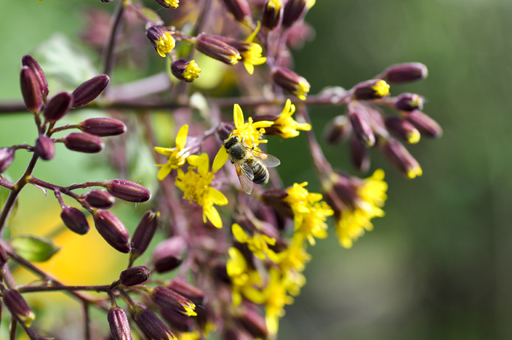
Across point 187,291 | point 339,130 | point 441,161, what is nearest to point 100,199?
point 187,291

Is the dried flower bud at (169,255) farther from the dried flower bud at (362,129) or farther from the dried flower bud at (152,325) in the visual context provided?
the dried flower bud at (362,129)

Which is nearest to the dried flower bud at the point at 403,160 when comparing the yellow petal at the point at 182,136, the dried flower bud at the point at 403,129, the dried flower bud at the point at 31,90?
the dried flower bud at the point at 403,129

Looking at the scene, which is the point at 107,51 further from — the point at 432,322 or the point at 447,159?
the point at 432,322

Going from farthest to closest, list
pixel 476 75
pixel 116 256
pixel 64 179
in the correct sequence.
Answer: pixel 476 75 < pixel 116 256 < pixel 64 179

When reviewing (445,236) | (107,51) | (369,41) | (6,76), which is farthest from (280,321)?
(107,51)

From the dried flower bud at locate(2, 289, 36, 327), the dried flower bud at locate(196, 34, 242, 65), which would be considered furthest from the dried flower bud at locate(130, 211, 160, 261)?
the dried flower bud at locate(196, 34, 242, 65)

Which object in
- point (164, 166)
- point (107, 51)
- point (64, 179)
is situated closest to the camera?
point (164, 166)

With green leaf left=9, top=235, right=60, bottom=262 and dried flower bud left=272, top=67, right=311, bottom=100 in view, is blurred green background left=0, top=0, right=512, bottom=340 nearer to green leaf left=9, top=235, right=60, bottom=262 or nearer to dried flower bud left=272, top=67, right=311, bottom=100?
dried flower bud left=272, top=67, right=311, bottom=100
